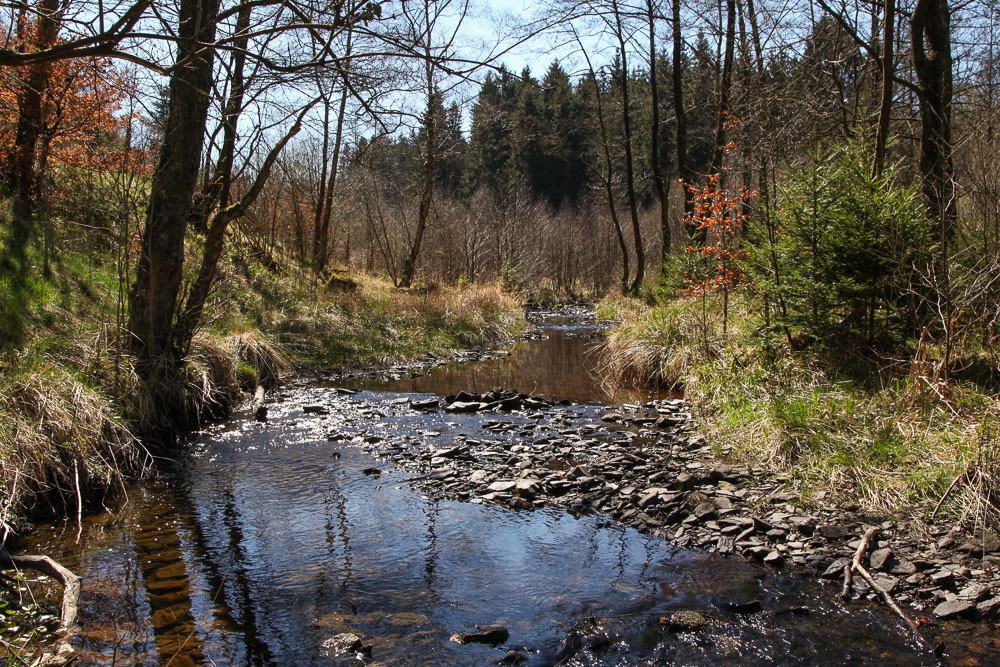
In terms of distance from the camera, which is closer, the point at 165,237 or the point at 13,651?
the point at 13,651

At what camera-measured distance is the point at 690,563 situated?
4.17m

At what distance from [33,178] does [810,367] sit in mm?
12086

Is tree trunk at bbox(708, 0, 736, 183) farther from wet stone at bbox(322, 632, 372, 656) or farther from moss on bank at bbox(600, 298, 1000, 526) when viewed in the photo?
wet stone at bbox(322, 632, 372, 656)

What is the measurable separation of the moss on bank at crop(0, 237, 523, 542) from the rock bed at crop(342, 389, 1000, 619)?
8.05ft

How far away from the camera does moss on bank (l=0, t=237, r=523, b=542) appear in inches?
193

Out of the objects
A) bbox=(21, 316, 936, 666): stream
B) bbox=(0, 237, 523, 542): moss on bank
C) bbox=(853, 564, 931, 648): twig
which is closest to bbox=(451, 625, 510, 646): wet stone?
bbox=(21, 316, 936, 666): stream

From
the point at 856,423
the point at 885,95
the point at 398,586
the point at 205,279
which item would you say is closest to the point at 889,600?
the point at 856,423

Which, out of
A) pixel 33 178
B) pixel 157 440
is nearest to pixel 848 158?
pixel 157 440

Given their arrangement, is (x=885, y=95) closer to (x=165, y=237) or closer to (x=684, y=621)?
(x=684, y=621)

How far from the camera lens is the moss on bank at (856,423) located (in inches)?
173

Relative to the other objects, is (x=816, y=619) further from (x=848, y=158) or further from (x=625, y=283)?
(x=625, y=283)

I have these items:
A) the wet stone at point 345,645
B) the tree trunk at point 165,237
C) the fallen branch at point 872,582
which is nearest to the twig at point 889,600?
the fallen branch at point 872,582

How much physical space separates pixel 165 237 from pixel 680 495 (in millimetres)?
5844

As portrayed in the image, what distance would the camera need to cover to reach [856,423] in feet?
17.9
